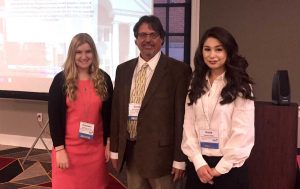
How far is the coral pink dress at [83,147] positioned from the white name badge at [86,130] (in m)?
0.02

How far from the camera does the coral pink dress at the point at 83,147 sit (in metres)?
2.11

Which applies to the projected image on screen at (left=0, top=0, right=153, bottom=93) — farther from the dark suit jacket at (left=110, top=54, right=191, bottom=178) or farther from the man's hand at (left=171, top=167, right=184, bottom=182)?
the man's hand at (left=171, top=167, right=184, bottom=182)

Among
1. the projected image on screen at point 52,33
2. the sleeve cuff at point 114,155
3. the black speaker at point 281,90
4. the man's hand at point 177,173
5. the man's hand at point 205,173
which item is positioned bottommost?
the man's hand at point 177,173

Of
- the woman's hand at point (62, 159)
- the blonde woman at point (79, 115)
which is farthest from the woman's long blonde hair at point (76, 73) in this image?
the woman's hand at point (62, 159)

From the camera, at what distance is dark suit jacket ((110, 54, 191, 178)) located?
1880 mm

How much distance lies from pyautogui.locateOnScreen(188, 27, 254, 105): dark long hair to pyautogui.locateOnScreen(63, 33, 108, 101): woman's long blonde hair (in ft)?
2.09

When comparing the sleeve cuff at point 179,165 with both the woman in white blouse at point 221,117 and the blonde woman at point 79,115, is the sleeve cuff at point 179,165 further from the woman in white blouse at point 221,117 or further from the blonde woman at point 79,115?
the blonde woman at point 79,115

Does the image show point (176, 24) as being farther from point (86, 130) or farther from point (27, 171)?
point (27, 171)

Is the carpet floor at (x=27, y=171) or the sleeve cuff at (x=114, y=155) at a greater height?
the sleeve cuff at (x=114, y=155)

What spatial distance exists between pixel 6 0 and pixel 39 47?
2.22 feet

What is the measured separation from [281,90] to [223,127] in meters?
0.56

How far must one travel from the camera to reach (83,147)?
2166mm

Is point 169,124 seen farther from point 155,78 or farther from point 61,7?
point 61,7

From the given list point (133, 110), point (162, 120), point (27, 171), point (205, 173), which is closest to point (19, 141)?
→ point (27, 171)
